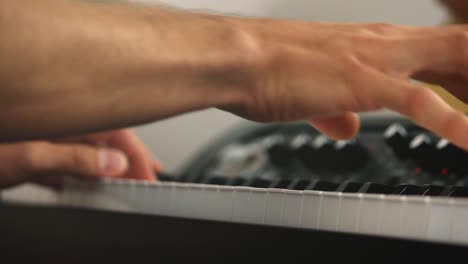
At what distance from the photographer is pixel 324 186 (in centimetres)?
49

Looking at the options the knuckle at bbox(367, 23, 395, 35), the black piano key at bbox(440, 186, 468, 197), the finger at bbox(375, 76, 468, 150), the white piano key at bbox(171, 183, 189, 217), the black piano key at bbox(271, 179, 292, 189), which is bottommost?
the white piano key at bbox(171, 183, 189, 217)

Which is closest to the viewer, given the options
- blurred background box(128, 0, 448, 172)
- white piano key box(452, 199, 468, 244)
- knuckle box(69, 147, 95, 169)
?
white piano key box(452, 199, 468, 244)

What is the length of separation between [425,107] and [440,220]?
0.09 meters

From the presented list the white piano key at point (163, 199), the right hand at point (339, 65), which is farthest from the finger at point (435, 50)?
the white piano key at point (163, 199)

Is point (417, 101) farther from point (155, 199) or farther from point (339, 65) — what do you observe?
point (155, 199)

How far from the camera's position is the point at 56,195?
0.91 m

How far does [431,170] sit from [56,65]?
14.1 inches

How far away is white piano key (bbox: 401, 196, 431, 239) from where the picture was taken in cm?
36

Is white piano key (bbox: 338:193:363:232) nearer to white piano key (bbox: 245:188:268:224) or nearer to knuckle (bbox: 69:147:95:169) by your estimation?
white piano key (bbox: 245:188:268:224)

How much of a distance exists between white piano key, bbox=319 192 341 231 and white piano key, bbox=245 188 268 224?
5 cm

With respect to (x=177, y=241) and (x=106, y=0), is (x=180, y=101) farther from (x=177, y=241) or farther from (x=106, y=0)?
(x=177, y=241)

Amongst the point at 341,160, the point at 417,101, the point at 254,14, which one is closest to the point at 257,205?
the point at 417,101

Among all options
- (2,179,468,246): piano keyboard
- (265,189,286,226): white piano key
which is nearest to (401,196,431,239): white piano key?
(2,179,468,246): piano keyboard

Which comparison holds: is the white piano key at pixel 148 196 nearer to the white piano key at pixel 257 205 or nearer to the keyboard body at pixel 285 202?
the keyboard body at pixel 285 202
